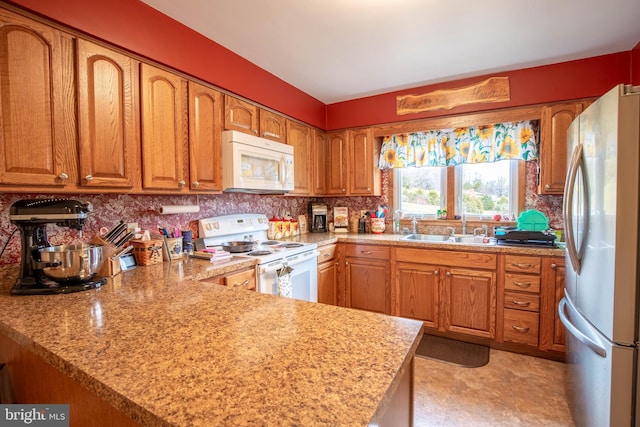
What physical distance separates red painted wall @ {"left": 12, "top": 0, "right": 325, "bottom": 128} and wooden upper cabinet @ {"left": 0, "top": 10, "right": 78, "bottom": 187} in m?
0.11

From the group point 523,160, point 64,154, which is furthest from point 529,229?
point 64,154

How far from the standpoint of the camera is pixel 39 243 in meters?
1.34

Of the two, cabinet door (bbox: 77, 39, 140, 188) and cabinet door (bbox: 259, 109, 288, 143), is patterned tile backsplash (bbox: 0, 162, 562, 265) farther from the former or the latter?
cabinet door (bbox: 259, 109, 288, 143)

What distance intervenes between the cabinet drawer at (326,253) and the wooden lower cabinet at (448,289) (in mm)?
641

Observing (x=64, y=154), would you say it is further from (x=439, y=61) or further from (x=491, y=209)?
(x=491, y=209)

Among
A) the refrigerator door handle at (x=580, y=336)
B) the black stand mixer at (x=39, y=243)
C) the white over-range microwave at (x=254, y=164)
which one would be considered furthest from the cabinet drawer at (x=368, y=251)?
the black stand mixer at (x=39, y=243)

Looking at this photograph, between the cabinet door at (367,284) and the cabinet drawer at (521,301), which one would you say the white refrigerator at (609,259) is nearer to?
the cabinet drawer at (521,301)

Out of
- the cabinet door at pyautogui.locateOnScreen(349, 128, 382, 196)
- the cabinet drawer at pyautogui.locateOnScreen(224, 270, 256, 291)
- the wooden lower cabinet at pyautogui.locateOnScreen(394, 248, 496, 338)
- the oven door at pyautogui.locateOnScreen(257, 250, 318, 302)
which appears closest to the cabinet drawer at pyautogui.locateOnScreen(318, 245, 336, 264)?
the oven door at pyautogui.locateOnScreen(257, 250, 318, 302)

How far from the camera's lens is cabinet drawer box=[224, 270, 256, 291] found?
6.11ft

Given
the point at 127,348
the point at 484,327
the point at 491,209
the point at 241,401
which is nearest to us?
the point at 241,401

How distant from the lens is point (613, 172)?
1.21 m

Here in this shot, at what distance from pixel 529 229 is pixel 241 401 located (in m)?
2.84

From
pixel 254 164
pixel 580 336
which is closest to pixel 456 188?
pixel 580 336

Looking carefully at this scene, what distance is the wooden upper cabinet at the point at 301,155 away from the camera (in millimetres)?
3078
